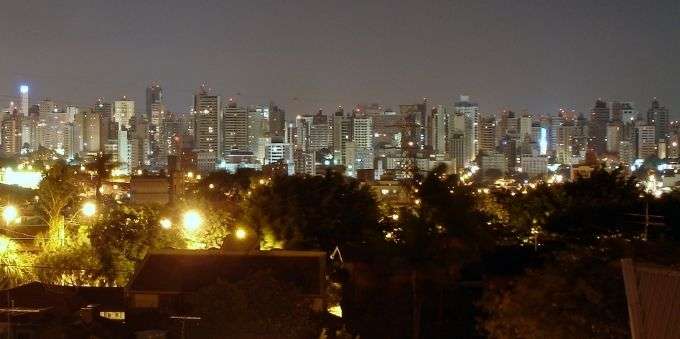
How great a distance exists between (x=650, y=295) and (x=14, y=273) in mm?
12530

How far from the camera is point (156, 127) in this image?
3809 inches

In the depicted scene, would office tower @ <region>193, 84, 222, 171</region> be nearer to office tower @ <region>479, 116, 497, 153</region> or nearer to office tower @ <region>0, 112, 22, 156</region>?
office tower @ <region>0, 112, 22, 156</region>

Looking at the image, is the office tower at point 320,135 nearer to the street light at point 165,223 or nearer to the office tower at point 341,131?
the office tower at point 341,131

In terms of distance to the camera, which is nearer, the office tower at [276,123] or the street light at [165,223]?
the street light at [165,223]

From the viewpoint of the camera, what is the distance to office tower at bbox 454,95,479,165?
9181cm

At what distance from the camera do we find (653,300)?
6156mm

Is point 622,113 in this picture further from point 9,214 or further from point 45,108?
point 9,214

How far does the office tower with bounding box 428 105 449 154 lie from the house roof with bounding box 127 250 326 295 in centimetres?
7498

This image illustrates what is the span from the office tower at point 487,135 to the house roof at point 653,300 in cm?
8893

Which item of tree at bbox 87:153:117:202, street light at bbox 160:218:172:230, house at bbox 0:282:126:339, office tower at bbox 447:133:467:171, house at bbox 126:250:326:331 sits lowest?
house at bbox 0:282:126:339

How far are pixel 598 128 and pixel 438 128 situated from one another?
68.2ft

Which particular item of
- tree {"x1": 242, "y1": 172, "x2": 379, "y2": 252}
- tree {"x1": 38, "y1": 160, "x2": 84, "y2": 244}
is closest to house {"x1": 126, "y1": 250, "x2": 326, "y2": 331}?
tree {"x1": 242, "y1": 172, "x2": 379, "y2": 252}

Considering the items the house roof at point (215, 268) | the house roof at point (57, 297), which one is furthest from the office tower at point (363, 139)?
the house roof at point (215, 268)

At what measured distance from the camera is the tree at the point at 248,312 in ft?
30.3
